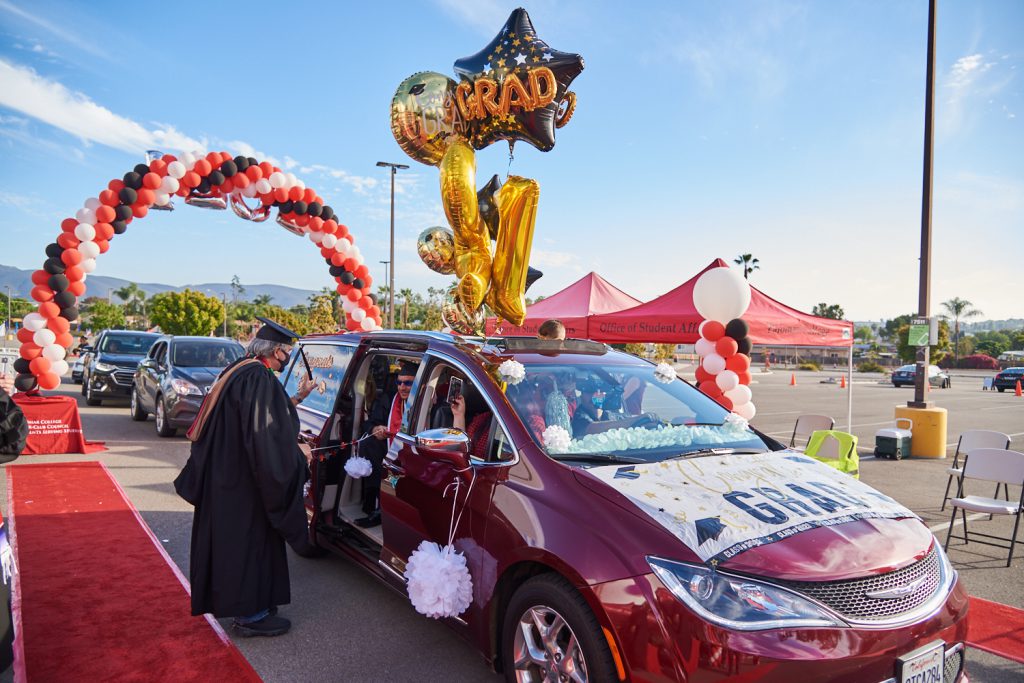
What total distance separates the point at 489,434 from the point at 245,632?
1.94 meters

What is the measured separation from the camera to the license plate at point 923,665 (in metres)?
2.26

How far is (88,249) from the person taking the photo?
31.7 ft

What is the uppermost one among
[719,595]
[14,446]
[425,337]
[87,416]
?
A: [425,337]

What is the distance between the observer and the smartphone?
3.83 m

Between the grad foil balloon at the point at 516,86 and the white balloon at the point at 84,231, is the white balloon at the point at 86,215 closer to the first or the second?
the white balloon at the point at 84,231

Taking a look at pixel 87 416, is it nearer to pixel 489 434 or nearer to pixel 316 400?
pixel 316 400

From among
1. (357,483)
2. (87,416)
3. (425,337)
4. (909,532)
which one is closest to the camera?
(909,532)

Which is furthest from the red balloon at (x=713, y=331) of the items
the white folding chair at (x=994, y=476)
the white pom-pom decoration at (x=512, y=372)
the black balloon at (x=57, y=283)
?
the black balloon at (x=57, y=283)

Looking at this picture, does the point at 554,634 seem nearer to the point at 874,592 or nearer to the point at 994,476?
the point at 874,592

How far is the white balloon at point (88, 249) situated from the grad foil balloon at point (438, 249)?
18.1 feet

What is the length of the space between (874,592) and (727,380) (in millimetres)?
6329

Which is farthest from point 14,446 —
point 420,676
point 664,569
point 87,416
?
point 87,416

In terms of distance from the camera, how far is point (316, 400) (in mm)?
5203

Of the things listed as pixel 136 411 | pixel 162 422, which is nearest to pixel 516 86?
pixel 162 422
